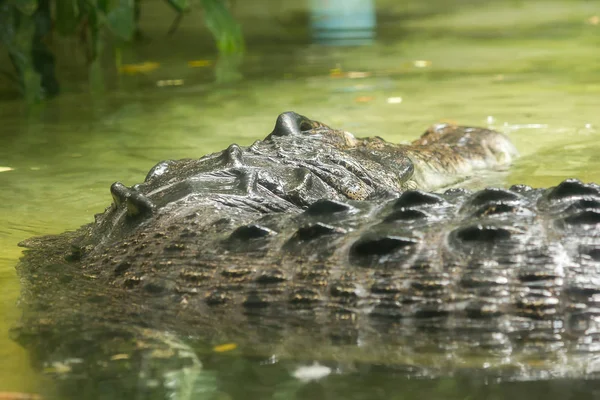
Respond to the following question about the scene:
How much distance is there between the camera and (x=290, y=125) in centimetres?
455

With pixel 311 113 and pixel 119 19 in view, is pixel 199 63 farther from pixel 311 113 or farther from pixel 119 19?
pixel 311 113

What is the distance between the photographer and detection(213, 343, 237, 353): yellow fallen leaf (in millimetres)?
2779

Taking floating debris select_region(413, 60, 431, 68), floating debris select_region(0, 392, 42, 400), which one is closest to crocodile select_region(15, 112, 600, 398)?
floating debris select_region(0, 392, 42, 400)

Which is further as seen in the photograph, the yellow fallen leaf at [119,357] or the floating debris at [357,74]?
the floating debris at [357,74]

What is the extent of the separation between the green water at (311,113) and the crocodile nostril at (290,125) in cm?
105

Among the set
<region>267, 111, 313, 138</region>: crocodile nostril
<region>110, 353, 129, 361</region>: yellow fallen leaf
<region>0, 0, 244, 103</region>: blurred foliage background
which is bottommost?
<region>110, 353, 129, 361</region>: yellow fallen leaf

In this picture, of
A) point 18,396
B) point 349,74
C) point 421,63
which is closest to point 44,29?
point 349,74

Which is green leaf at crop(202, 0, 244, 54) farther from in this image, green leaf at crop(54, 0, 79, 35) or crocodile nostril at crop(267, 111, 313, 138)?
crocodile nostril at crop(267, 111, 313, 138)

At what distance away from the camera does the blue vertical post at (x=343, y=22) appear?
446 inches

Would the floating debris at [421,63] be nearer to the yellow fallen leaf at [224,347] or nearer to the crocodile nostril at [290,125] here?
the crocodile nostril at [290,125]

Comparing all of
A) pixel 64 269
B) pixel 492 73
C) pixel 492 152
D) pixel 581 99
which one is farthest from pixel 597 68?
pixel 64 269

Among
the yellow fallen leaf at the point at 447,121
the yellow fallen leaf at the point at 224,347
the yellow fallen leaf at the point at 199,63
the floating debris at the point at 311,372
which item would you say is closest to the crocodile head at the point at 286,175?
the yellow fallen leaf at the point at 224,347

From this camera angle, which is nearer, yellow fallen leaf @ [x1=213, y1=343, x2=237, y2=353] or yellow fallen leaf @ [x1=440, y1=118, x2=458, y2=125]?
yellow fallen leaf @ [x1=213, y1=343, x2=237, y2=353]

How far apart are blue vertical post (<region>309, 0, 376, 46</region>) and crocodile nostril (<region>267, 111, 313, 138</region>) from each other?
618 centimetres
